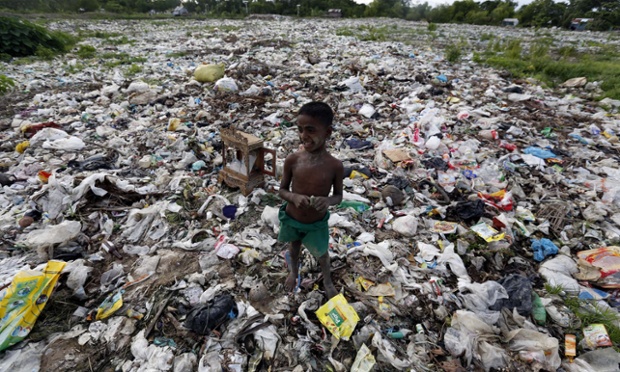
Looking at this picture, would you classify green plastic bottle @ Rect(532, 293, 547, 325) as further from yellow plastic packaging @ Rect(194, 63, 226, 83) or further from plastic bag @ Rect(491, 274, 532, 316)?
yellow plastic packaging @ Rect(194, 63, 226, 83)

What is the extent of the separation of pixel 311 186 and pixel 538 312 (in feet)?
6.30

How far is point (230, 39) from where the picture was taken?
12.0 meters

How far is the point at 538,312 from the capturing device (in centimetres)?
208

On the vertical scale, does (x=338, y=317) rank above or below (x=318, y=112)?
below

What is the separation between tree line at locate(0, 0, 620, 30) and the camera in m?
24.0

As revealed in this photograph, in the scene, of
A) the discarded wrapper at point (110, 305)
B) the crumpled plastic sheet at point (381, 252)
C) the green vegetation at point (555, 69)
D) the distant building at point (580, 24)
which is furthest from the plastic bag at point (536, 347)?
the distant building at point (580, 24)

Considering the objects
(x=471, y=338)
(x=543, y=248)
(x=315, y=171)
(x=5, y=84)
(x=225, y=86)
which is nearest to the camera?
(x=315, y=171)

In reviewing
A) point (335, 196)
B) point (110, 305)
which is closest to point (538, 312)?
point (335, 196)

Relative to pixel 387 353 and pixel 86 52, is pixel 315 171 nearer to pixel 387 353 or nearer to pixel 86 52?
pixel 387 353

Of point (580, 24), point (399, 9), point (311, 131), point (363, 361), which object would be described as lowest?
point (363, 361)

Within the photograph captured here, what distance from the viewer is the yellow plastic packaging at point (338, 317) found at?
6.10 feet

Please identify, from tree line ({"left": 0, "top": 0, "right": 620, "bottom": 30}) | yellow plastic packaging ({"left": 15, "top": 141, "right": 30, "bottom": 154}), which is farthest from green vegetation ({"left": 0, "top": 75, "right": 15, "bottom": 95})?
tree line ({"left": 0, "top": 0, "right": 620, "bottom": 30})

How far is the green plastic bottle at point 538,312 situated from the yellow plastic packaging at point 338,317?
132cm

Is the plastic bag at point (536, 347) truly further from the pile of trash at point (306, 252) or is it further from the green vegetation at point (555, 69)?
the green vegetation at point (555, 69)
